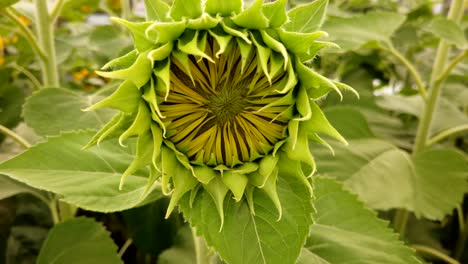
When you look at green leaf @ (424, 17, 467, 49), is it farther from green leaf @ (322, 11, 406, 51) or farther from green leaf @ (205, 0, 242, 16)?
green leaf @ (205, 0, 242, 16)

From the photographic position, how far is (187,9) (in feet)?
1.67

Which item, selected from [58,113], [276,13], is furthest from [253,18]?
[58,113]

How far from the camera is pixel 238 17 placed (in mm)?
496

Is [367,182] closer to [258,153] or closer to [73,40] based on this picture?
[258,153]

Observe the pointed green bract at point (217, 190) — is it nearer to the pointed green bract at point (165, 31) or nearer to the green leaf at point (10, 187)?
the pointed green bract at point (165, 31)

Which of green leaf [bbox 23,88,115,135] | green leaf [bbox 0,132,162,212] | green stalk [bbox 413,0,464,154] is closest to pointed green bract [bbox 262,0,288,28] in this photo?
green leaf [bbox 0,132,162,212]

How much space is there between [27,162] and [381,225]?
52cm

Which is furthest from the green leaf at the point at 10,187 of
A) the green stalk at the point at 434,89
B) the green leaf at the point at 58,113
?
the green stalk at the point at 434,89

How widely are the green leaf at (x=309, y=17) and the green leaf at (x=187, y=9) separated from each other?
13 centimetres

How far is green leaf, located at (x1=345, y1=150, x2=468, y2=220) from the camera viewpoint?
0.94 metres

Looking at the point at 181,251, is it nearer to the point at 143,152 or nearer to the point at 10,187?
the point at 10,187

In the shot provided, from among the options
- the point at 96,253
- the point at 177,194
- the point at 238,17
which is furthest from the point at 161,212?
the point at 238,17

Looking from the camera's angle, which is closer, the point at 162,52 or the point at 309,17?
the point at 162,52

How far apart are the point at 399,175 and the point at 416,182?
44mm
